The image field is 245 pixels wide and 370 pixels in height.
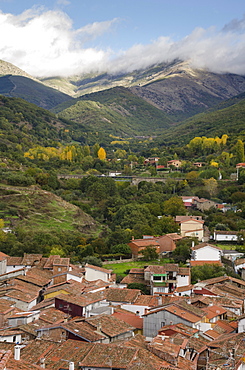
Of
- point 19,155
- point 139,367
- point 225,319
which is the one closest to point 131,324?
point 225,319

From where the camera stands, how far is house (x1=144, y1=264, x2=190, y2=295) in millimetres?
33688

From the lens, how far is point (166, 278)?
34.8 metres

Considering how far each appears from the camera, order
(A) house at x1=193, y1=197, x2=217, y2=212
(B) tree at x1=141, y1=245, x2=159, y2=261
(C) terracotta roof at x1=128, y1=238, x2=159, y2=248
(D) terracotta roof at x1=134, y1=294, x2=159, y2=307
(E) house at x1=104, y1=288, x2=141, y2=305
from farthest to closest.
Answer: (A) house at x1=193, y1=197, x2=217, y2=212, (C) terracotta roof at x1=128, y1=238, x2=159, y2=248, (B) tree at x1=141, y1=245, x2=159, y2=261, (E) house at x1=104, y1=288, x2=141, y2=305, (D) terracotta roof at x1=134, y1=294, x2=159, y2=307

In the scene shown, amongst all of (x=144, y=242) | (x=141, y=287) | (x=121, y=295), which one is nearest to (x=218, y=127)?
(x=144, y=242)

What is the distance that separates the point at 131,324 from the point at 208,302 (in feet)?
17.1

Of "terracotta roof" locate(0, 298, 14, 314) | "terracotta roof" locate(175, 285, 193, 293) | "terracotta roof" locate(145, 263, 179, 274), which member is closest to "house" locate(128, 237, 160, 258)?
"terracotta roof" locate(145, 263, 179, 274)

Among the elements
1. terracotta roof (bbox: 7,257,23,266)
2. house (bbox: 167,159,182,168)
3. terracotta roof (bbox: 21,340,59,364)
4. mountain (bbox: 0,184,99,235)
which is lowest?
terracotta roof (bbox: 7,257,23,266)

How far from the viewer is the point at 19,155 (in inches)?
3684

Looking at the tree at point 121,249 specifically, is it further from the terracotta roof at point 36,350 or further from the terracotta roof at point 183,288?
the terracotta roof at point 36,350

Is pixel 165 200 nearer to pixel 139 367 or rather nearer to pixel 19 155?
pixel 19 155

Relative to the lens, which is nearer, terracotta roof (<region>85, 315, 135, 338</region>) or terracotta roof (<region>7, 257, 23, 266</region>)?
terracotta roof (<region>85, 315, 135, 338</region>)

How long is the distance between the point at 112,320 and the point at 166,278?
12075 mm

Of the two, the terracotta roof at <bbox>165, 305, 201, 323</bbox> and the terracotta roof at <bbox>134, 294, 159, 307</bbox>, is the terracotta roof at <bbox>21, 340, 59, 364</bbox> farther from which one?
the terracotta roof at <bbox>134, 294, 159, 307</bbox>

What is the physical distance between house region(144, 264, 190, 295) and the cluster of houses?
0.06m
